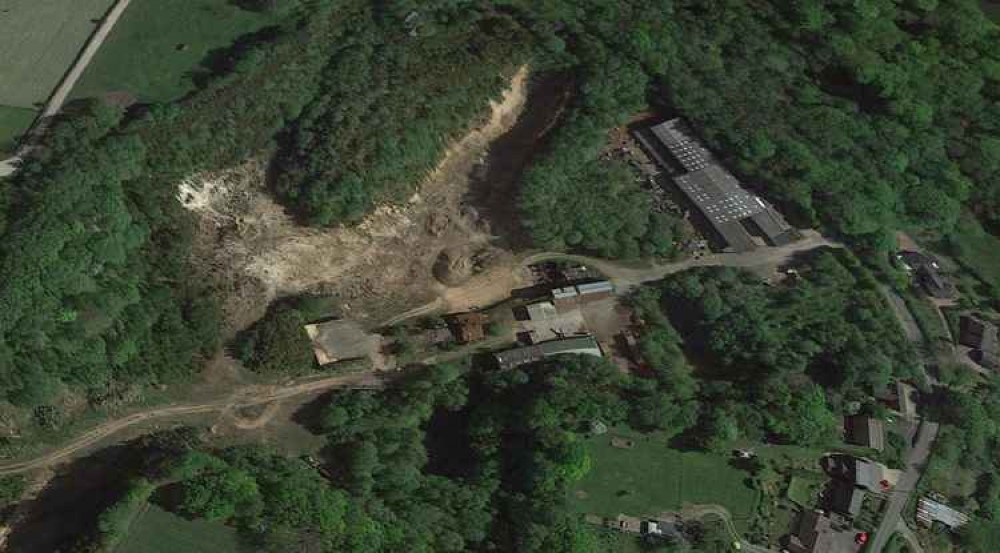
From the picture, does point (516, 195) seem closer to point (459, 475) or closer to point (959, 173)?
point (459, 475)

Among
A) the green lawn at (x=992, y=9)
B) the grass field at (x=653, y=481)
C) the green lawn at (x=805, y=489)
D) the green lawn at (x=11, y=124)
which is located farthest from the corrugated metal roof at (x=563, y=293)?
the green lawn at (x=992, y=9)

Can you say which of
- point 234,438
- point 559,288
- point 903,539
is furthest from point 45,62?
point 903,539

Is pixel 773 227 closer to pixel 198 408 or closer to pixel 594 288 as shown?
pixel 594 288

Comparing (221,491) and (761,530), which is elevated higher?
(221,491)

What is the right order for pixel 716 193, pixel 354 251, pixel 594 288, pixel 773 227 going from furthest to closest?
pixel 716 193 → pixel 773 227 → pixel 594 288 → pixel 354 251

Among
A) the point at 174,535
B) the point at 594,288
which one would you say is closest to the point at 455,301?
the point at 594,288
